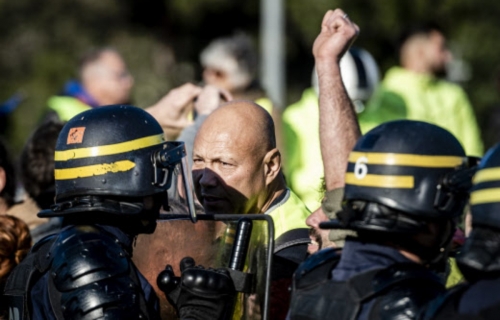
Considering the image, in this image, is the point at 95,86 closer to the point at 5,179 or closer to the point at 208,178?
the point at 5,179

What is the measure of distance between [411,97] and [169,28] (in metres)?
14.9

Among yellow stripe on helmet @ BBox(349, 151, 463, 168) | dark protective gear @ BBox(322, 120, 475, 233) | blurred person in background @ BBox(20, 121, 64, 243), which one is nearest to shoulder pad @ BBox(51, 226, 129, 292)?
dark protective gear @ BBox(322, 120, 475, 233)

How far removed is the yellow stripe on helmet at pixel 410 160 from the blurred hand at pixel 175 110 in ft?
10.9

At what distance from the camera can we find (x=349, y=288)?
156 inches

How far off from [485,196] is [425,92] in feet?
19.7

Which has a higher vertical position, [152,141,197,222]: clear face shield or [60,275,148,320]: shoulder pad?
[152,141,197,222]: clear face shield

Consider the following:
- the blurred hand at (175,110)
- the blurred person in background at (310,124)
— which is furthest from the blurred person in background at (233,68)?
the blurred hand at (175,110)

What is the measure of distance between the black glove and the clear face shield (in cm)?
34

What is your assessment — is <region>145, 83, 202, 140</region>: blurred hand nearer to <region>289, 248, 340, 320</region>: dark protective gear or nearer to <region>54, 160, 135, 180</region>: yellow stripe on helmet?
<region>54, 160, 135, 180</region>: yellow stripe on helmet

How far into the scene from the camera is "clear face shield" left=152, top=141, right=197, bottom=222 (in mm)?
4582

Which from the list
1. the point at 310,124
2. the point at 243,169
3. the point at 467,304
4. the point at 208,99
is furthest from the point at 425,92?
the point at 467,304

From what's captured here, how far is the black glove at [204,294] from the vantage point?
4.36 m

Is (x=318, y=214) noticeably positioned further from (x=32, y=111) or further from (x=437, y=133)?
(x=32, y=111)

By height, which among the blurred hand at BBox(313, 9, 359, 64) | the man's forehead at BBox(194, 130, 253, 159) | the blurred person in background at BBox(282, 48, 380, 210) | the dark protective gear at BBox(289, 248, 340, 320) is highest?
the blurred hand at BBox(313, 9, 359, 64)
